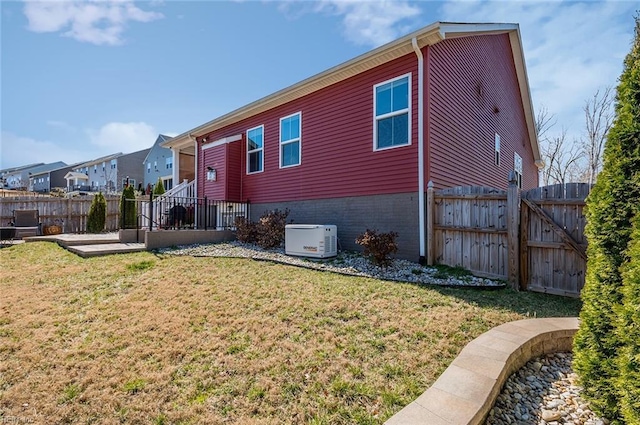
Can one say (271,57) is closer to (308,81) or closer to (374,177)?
(308,81)

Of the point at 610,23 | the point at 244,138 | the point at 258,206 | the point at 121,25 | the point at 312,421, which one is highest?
the point at 610,23

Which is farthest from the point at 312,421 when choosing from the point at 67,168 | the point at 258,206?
the point at 67,168

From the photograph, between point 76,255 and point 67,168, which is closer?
point 76,255

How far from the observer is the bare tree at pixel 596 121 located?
57.7 ft

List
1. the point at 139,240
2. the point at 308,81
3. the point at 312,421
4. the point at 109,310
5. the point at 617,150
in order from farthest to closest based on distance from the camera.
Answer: the point at 139,240 < the point at 308,81 < the point at 109,310 < the point at 617,150 < the point at 312,421

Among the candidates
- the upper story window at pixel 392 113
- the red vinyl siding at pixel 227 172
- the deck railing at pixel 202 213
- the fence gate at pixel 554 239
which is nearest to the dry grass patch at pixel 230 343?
the fence gate at pixel 554 239

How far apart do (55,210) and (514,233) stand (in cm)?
1644

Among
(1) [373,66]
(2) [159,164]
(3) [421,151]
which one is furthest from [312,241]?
(2) [159,164]

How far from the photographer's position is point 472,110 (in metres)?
9.16

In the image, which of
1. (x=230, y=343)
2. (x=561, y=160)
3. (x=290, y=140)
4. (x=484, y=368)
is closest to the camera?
(x=484, y=368)

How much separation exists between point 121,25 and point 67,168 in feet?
161

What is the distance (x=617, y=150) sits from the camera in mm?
2359

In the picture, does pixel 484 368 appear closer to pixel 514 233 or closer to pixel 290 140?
pixel 514 233

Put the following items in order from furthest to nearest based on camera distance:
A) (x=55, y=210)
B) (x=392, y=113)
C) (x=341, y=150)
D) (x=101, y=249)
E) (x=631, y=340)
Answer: (x=55, y=210) < (x=341, y=150) < (x=101, y=249) < (x=392, y=113) < (x=631, y=340)
